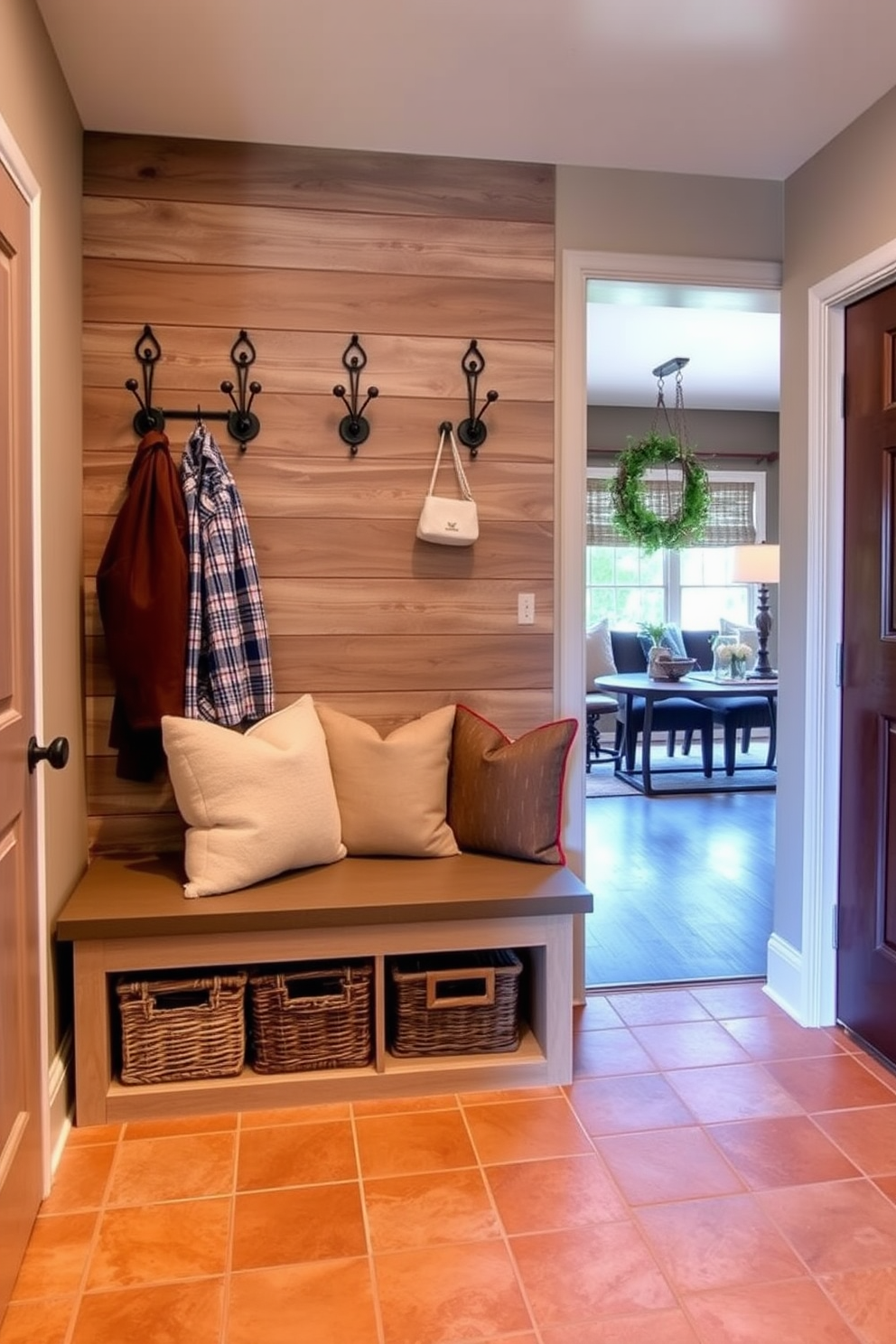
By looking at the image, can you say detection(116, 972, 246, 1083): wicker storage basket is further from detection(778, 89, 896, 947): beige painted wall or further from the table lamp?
the table lamp

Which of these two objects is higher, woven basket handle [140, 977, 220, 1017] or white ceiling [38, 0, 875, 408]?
white ceiling [38, 0, 875, 408]

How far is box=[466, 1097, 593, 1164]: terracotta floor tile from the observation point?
207 centimetres

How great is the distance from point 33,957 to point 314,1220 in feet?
2.40

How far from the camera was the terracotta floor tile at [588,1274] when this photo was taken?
63.4 inches

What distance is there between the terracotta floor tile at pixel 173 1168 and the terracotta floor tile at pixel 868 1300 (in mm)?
1147

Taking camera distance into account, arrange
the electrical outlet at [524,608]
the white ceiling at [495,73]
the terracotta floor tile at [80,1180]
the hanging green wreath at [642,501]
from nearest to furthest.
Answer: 1. the terracotta floor tile at [80,1180]
2. the white ceiling at [495,73]
3. the electrical outlet at [524,608]
4. the hanging green wreath at [642,501]

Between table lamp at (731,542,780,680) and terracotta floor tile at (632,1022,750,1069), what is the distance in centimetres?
356

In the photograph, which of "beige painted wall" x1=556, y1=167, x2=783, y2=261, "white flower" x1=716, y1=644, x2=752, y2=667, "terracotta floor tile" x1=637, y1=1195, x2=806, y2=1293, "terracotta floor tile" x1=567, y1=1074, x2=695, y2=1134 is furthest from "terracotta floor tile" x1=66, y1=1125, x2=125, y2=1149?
"white flower" x1=716, y1=644, x2=752, y2=667

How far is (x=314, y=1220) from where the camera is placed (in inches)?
72.2

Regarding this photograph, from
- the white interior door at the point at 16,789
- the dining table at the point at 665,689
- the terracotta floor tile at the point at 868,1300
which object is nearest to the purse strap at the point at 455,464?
the white interior door at the point at 16,789

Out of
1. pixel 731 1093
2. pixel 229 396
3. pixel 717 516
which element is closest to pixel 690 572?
pixel 717 516

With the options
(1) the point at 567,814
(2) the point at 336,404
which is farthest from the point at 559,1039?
(2) the point at 336,404

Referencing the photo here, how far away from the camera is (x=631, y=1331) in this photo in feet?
5.11

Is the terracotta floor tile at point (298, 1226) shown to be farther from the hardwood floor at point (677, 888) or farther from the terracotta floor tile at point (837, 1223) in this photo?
the hardwood floor at point (677, 888)
